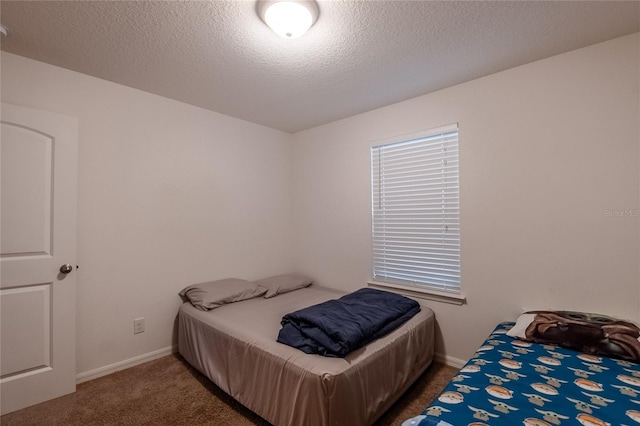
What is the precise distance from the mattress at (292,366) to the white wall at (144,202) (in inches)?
19.1

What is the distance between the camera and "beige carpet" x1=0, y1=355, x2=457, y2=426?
1.81 m

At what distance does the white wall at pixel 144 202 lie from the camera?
2229 mm

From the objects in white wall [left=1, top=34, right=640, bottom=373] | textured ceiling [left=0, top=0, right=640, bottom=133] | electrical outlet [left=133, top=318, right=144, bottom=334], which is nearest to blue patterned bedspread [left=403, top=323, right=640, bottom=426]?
white wall [left=1, top=34, right=640, bottom=373]

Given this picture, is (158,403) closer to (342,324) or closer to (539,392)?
(342,324)

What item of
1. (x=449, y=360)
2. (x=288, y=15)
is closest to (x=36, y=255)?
(x=288, y=15)

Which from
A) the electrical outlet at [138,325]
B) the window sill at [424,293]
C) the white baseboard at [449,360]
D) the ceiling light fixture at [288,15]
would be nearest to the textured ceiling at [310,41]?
the ceiling light fixture at [288,15]

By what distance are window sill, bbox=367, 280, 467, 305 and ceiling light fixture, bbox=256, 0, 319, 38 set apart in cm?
228

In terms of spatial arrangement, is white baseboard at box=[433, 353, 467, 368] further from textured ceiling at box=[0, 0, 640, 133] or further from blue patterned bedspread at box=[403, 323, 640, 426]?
textured ceiling at box=[0, 0, 640, 133]

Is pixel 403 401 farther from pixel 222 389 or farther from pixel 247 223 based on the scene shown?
pixel 247 223

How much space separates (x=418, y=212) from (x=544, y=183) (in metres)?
0.96

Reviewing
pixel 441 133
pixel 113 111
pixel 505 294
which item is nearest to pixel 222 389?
pixel 505 294

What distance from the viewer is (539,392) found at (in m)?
1.26

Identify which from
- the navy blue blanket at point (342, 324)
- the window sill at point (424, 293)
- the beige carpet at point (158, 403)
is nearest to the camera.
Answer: the navy blue blanket at point (342, 324)

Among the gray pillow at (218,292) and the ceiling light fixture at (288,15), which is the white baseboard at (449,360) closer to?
the gray pillow at (218,292)
